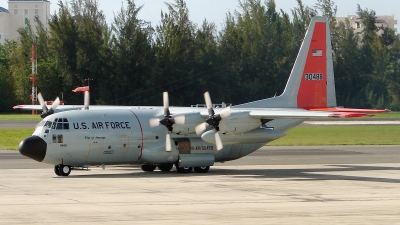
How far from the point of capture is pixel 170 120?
26.3m

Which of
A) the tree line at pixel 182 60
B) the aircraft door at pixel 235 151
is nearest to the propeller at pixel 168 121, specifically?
the aircraft door at pixel 235 151

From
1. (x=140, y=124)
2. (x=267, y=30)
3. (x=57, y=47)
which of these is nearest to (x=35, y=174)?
(x=140, y=124)

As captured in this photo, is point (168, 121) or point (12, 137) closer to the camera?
point (168, 121)

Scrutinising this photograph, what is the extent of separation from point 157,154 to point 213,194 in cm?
715

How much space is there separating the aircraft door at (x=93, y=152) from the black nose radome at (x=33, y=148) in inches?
69.1

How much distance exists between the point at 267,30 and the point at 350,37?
1200cm

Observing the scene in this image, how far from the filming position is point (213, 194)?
2009 cm

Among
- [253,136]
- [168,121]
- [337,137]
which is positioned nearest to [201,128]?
[168,121]

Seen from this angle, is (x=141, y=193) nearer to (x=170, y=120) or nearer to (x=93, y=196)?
(x=93, y=196)

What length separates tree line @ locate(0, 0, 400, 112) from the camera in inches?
3063

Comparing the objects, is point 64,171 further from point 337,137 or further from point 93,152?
point 337,137

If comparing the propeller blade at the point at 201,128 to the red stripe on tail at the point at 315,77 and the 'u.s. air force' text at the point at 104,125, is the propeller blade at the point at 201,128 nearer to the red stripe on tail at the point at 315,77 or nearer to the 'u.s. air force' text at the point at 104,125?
the 'u.s. air force' text at the point at 104,125

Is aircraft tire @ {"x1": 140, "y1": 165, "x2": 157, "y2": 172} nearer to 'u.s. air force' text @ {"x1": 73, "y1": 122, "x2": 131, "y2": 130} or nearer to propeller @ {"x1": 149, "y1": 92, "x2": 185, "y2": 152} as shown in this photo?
propeller @ {"x1": 149, "y1": 92, "x2": 185, "y2": 152}

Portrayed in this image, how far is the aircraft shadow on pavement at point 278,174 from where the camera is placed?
25250 mm
